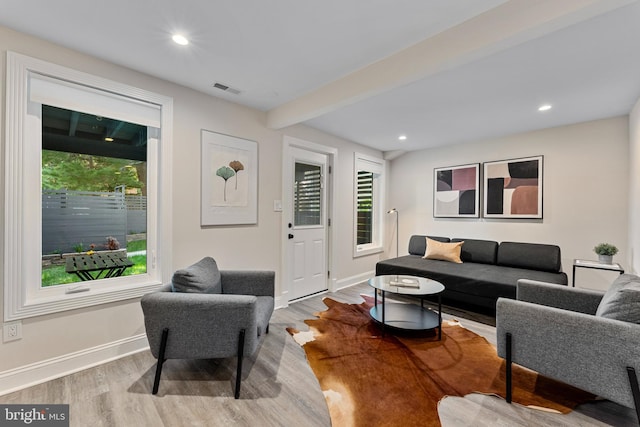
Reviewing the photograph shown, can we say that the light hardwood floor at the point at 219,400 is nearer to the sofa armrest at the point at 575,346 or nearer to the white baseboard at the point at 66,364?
the white baseboard at the point at 66,364

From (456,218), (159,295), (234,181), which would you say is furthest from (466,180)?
(159,295)

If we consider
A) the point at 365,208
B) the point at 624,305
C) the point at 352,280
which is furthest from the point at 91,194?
the point at 365,208

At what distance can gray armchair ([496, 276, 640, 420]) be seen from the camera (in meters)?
1.43

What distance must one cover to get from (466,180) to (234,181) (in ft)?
11.7

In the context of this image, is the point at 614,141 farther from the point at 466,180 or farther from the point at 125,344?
the point at 125,344

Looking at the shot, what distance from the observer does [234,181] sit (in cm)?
303

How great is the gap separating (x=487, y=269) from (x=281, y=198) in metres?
2.79

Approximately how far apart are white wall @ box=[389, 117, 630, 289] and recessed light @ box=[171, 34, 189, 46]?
4.16m

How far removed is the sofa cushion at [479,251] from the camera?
3.86m

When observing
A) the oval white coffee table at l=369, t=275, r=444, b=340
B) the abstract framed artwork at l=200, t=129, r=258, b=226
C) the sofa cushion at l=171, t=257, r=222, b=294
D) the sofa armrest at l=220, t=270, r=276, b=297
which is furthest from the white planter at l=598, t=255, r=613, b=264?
the sofa cushion at l=171, t=257, r=222, b=294

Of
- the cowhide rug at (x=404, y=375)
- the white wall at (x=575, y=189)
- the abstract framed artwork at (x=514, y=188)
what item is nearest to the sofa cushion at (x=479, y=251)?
the white wall at (x=575, y=189)

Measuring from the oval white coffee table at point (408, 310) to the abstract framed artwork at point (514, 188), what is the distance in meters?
2.02

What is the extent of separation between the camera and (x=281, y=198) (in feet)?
11.4

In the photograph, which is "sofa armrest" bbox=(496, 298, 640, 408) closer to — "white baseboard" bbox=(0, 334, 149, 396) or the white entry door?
the white entry door
